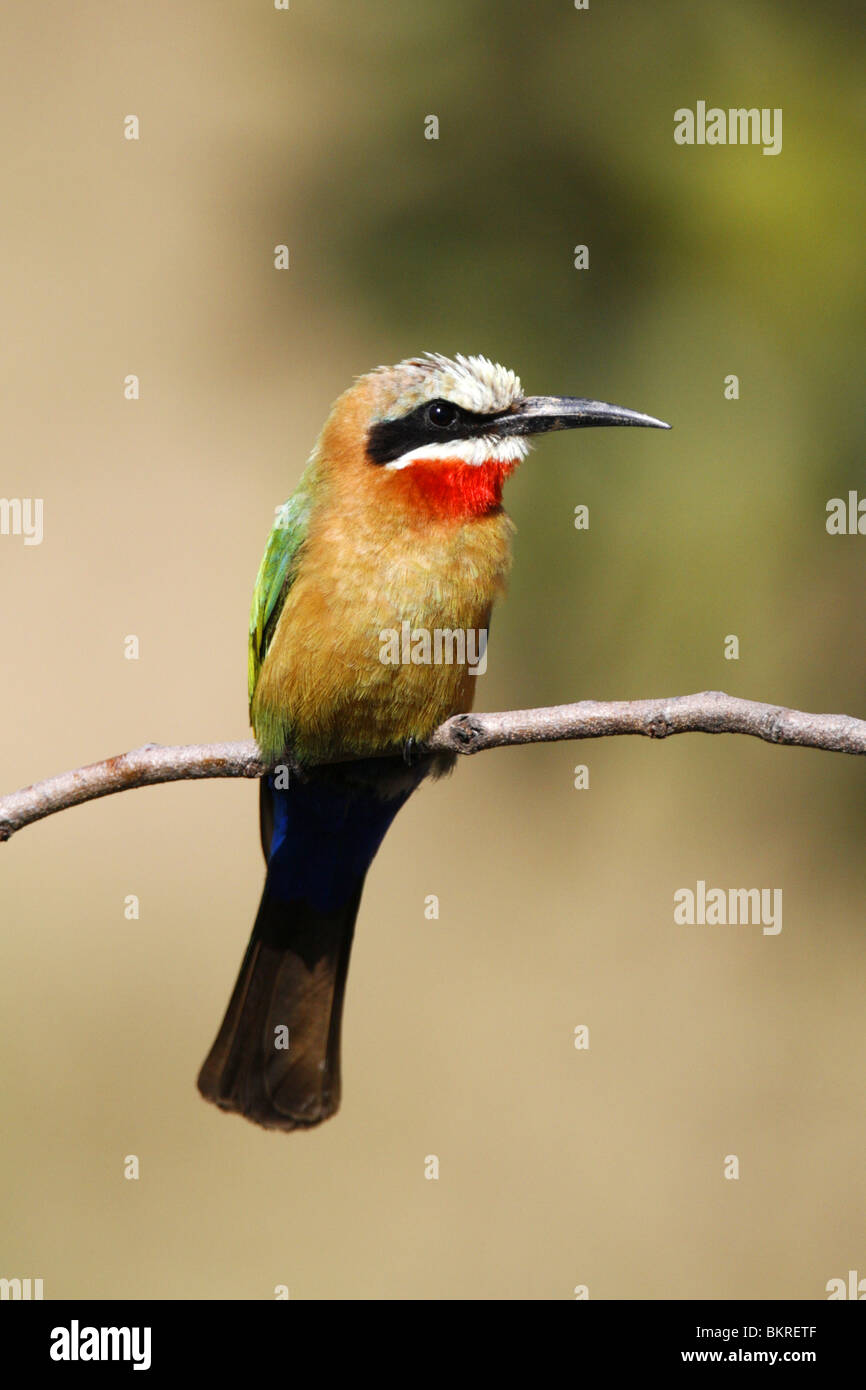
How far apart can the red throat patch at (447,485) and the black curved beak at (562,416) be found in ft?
0.23

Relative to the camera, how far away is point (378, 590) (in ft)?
7.30

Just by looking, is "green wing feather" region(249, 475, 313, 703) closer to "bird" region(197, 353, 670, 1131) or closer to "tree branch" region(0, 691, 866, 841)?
"bird" region(197, 353, 670, 1131)

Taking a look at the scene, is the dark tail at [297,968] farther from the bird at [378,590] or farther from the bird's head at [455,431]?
the bird's head at [455,431]

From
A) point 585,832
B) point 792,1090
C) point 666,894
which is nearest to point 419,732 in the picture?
point 585,832

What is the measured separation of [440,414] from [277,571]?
431 mm

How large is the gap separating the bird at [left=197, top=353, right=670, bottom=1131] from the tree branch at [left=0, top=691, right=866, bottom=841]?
0.67 feet

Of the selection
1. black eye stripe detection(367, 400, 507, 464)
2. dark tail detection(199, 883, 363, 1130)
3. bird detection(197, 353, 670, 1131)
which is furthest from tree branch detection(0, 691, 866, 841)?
dark tail detection(199, 883, 363, 1130)

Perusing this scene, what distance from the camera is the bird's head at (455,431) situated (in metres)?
2.26

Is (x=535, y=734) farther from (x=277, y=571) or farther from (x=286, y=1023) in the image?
(x=286, y=1023)

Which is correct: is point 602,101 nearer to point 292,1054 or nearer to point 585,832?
point 585,832

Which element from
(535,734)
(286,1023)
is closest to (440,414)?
(535,734)

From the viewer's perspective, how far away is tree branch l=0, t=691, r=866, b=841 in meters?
1.63

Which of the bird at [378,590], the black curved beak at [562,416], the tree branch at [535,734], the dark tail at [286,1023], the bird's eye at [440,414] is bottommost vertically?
the dark tail at [286,1023]

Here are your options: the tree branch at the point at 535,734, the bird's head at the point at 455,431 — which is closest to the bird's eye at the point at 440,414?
the bird's head at the point at 455,431
